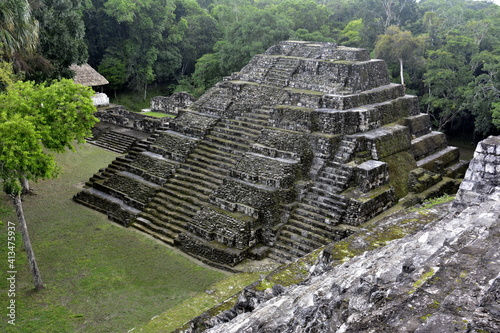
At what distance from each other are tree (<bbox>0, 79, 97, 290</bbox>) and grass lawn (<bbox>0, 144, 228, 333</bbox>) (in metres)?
0.68

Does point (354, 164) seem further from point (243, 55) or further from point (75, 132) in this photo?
point (243, 55)

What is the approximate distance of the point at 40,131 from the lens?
910 cm

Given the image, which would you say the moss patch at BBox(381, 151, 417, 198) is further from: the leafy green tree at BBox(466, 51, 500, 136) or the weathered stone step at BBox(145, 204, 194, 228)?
the leafy green tree at BBox(466, 51, 500, 136)

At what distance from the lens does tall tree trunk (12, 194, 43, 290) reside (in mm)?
8945

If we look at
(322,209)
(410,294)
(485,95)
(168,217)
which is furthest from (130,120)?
(410,294)

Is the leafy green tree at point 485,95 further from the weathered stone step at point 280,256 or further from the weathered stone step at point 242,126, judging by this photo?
the weathered stone step at point 280,256

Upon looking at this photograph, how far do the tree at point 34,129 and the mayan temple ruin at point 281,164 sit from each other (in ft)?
11.0

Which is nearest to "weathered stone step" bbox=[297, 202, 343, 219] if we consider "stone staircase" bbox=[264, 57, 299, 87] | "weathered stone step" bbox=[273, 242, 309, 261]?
"weathered stone step" bbox=[273, 242, 309, 261]

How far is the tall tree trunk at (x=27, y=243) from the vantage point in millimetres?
8945

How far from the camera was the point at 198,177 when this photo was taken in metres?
13.1

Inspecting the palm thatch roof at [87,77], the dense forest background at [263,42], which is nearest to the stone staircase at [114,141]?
the dense forest background at [263,42]

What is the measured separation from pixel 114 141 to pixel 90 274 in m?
10.5

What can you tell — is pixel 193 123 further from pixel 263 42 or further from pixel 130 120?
pixel 263 42

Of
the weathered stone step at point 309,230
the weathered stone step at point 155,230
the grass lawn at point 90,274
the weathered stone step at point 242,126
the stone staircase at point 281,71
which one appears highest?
the stone staircase at point 281,71
